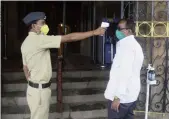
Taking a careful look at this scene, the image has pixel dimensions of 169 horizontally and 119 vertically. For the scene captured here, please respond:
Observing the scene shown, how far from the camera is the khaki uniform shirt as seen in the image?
3.83 m

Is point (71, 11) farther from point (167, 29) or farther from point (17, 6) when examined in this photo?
point (167, 29)

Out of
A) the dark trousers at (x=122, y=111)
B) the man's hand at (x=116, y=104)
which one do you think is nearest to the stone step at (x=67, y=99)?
the dark trousers at (x=122, y=111)

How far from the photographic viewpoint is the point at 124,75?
3.69m

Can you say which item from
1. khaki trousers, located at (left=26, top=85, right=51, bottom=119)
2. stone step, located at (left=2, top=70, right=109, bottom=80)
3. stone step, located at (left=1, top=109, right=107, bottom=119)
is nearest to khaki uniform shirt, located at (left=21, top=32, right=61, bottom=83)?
khaki trousers, located at (left=26, top=85, right=51, bottom=119)

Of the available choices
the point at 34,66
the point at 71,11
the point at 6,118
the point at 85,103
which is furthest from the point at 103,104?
the point at 71,11

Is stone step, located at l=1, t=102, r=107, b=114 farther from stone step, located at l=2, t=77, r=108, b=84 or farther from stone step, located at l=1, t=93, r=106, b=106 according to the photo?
stone step, located at l=2, t=77, r=108, b=84

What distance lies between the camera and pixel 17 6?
965 centimetres

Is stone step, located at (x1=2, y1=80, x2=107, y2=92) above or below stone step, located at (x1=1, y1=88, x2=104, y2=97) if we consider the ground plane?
above

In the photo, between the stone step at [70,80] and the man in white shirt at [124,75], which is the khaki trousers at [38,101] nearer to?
the man in white shirt at [124,75]

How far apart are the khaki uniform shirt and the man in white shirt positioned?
2.79ft

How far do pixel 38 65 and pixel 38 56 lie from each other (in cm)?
12

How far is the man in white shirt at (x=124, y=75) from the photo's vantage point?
3.70 metres

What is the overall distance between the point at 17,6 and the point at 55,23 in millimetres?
1388

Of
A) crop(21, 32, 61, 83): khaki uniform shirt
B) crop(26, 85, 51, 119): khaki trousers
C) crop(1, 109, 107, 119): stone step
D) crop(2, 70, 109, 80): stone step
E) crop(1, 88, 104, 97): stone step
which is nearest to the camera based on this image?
crop(21, 32, 61, 83): khaki uniform shirt
